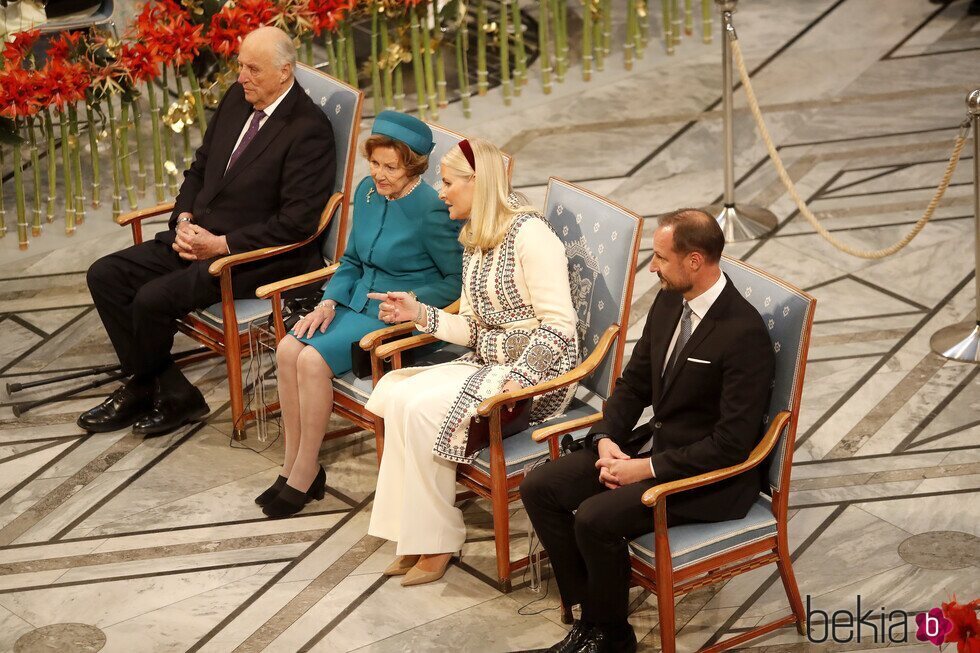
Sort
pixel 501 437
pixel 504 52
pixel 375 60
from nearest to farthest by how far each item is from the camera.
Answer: pixel 501 437 → pixel 375 60 → pixel 504 52

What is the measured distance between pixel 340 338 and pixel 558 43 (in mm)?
3611

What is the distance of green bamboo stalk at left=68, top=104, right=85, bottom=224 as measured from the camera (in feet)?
19.6

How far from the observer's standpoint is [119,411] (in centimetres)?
509

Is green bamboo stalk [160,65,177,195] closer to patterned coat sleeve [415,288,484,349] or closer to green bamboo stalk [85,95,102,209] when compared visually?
green bamboo stalk [85,95,102,209]

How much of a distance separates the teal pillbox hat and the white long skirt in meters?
0.77

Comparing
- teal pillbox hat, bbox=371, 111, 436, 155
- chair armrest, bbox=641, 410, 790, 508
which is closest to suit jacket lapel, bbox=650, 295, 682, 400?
chair armrest, bbox=641, 410, 790, 508

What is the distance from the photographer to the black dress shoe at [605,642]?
143 inches

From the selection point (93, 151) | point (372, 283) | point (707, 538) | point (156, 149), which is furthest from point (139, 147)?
point (707, 538)

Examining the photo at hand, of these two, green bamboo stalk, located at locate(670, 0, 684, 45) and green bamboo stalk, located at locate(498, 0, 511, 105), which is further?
green bamboo stalk, located at locate(670, 0, 684, 45)

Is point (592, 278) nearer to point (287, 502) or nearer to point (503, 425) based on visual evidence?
point (503, 425)

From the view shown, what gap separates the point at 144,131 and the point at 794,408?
472 centimetres

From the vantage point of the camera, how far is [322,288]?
5074 mm

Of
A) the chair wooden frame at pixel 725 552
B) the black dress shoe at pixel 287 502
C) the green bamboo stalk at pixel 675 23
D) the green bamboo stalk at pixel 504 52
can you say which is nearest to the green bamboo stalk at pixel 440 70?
the green bamboo stalk at pixel 504 52

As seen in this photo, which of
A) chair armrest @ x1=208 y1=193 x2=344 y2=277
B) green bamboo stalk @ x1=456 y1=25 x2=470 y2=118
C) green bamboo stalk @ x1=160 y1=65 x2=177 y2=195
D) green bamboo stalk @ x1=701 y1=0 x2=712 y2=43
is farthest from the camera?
green bamboo stalk @ x1=701 y1=0 x2=712 y2=43
